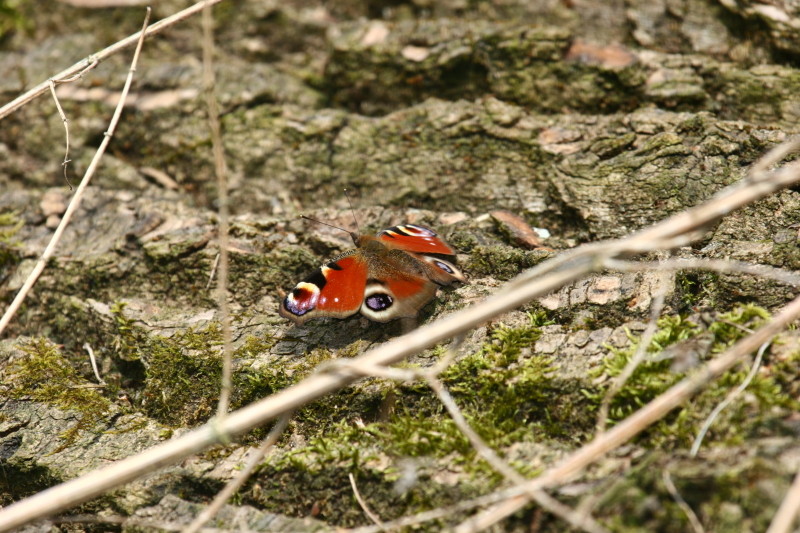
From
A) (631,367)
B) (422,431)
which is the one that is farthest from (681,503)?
(422,431)

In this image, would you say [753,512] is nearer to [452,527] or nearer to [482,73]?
[452,527]

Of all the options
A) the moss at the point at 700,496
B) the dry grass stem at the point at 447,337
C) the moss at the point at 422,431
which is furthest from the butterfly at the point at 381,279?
the moss at the point at 700,496

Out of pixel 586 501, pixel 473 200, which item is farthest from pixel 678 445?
pixel 473 200

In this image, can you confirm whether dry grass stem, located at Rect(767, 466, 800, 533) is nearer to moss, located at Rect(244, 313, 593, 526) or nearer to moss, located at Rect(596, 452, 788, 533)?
moss, located at Rect(596, 452, 788, 533)

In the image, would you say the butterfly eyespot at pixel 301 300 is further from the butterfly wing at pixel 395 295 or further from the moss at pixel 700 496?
the moss at pixel 700 496

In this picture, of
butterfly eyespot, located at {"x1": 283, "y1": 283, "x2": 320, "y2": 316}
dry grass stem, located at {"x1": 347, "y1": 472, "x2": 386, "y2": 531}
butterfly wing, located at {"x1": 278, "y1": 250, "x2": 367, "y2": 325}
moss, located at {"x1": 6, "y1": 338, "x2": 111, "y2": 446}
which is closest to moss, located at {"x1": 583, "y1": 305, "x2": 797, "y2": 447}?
dry grass stem, located at {"x1": 347, "y1": 472, "x2": 386, "y2": 531}

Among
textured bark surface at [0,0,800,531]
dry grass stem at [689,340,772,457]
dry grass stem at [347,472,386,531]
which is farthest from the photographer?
textured bark surface at [0,0,800,531]
